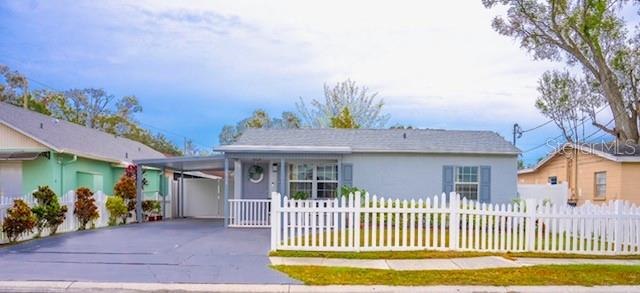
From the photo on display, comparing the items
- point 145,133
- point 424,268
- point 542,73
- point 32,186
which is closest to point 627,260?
point 424,268

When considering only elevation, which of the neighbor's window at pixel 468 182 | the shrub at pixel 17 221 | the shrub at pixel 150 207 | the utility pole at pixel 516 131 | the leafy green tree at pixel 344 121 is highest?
the leafy green tree at pixel 344 121

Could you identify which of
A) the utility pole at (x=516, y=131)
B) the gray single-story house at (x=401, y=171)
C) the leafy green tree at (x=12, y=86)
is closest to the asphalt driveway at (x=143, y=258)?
the gray single-story house at (x=401, y=171)

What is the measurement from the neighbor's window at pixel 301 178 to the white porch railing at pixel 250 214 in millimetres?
1427

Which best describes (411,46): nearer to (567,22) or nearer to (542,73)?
(567,22)

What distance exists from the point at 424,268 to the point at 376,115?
27.9 metres

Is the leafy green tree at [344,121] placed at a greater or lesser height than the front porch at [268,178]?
greater

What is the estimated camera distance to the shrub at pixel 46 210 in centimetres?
1330

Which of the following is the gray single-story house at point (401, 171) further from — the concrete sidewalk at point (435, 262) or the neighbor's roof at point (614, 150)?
the concrete sidewalk at point (435, 262)

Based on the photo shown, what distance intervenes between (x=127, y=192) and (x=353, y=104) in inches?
787

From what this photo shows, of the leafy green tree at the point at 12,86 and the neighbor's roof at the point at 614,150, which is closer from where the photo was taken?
the neighbor's roof at the point at 614,150

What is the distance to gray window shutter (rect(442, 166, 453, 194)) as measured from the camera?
18266mm

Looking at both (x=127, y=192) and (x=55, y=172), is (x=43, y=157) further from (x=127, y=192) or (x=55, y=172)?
(x=127, y=192)

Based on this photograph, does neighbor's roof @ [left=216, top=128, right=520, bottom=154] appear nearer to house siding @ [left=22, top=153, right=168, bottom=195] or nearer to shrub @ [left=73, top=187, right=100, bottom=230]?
shrub @ [left=73, top=187, right=100, bottom=230]

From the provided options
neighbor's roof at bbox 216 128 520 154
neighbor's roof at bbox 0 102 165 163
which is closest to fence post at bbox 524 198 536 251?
neighbor's roof at bbox 216 128 520 154
